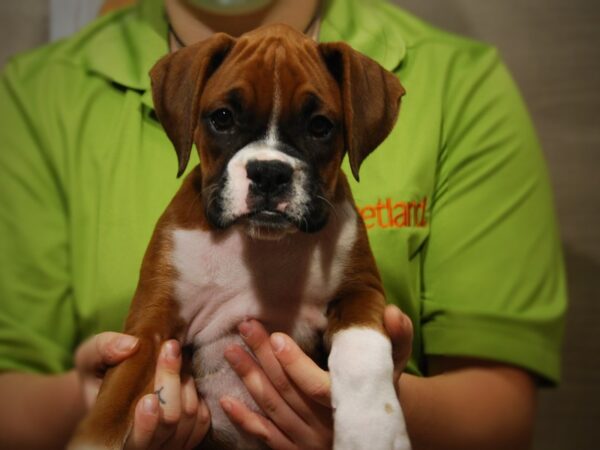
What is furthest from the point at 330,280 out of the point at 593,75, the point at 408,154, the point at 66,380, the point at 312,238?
the point at 593,75

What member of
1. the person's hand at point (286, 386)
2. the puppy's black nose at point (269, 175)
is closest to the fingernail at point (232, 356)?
the person's hand at point (286, 386)

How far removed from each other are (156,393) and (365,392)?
22 cm

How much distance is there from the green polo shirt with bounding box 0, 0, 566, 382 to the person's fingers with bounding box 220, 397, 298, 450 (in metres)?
0.15

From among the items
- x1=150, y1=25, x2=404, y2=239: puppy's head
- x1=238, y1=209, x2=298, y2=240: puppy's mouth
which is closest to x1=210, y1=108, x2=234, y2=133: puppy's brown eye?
x1=150, y1=25, x2=404, y2=239: puppy's head

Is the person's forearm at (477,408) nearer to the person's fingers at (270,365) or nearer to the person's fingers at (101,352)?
the person's fingers at (270,365)

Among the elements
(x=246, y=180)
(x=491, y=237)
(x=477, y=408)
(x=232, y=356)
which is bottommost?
(x=477, y=408)

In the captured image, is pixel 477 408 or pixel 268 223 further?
pixel 477 408

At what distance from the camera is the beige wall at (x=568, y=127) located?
0.91 metres

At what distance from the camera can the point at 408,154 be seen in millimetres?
857

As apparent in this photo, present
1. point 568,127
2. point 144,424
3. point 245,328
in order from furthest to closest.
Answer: point 568,127
point 245,328
point 144,424

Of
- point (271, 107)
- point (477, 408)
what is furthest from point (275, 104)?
point (477, 408)

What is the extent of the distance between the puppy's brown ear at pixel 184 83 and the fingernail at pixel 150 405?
26cm

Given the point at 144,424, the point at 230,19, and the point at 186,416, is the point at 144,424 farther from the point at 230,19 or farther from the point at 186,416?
the point at 230,19

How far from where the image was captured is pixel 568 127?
933 mm
